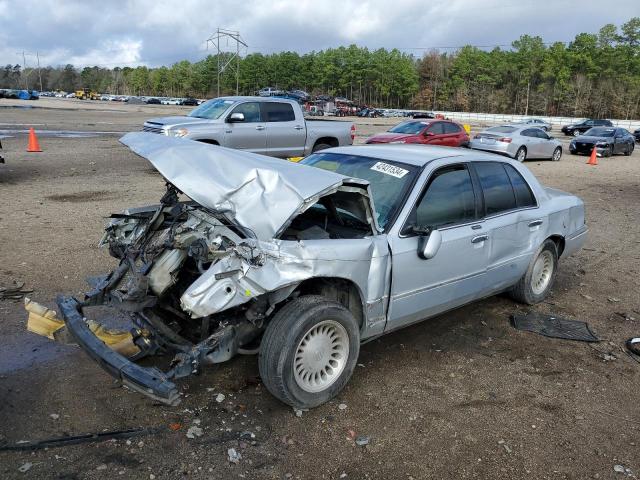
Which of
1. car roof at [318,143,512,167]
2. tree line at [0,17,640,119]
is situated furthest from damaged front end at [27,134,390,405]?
tree line at [0,17,640,119]

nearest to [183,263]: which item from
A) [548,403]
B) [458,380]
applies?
[458,380]

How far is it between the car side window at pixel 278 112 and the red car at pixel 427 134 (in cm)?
429

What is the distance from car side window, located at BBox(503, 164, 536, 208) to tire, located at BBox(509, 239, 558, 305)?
508 millimetres

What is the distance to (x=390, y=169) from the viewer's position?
4277mm

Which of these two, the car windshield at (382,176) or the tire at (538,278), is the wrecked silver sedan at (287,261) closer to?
the car windshield at (382,176)

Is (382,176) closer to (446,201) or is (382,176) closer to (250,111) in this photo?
(446,201)

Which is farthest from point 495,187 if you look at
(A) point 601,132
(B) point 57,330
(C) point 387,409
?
(A) point 601,132

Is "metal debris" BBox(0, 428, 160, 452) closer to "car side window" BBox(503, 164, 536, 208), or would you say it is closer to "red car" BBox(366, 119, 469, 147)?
"car side window" BBox(503, 164, 536, 208)

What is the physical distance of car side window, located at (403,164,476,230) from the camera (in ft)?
13.3

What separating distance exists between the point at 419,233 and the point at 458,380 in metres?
1.16

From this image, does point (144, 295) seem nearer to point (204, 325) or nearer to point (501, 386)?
point (204, 325)

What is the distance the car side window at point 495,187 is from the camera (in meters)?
4.65

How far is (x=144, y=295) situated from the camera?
3402mm

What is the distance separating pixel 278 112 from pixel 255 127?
2.90 feet
